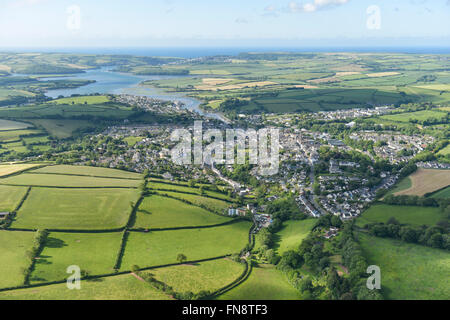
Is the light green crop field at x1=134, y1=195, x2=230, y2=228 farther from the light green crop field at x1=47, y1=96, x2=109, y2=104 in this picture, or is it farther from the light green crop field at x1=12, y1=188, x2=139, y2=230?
the light green crop field at x1=47, y1=96, x2=109, y2=104

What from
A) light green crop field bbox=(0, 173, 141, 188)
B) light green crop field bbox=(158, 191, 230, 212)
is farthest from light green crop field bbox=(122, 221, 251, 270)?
light green crop field bbox=(0, 173, 141, 188)

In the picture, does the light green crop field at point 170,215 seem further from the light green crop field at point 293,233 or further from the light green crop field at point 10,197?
the light green crop field at point 10,197

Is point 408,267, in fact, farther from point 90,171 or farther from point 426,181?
point 90,171

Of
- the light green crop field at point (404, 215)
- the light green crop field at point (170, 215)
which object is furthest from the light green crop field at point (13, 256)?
the light green crop field at point (404, 215)

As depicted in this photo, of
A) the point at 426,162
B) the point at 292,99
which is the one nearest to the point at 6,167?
the point at 426,162

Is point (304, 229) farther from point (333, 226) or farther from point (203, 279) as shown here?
point (203, 279)

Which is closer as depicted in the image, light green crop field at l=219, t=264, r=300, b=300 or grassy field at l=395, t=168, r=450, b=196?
light green crop field at l=219, t=264, r=300, b=300

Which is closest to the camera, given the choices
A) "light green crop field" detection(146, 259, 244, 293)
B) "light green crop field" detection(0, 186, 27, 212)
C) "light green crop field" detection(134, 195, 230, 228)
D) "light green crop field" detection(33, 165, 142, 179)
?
Answer: "light green crop field" detection(146, 259, 244, 293)

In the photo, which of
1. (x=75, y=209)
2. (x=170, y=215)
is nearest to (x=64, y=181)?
(x=75, y=209)
